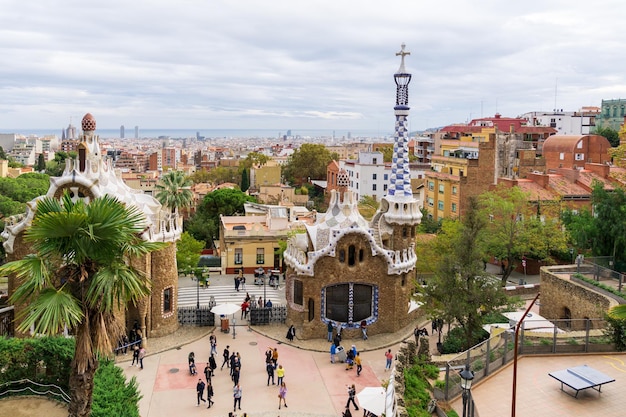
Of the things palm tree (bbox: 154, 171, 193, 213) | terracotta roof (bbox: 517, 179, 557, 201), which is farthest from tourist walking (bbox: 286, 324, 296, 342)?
terracotta roof (bbox: 517, 179, 557, 201)

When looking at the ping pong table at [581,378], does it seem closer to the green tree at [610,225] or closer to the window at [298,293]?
the window at [298,293]

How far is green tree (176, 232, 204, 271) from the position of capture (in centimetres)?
3938

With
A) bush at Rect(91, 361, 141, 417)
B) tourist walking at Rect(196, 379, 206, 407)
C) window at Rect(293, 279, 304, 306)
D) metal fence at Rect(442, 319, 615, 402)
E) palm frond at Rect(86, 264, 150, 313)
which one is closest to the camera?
palm frond at Rect(86, 264, 150, 313)

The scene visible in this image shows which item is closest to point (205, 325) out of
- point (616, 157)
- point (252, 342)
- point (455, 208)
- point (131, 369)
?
point (252, 342)

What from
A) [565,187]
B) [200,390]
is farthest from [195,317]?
[565,187]

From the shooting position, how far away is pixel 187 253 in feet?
133

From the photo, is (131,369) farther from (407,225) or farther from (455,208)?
(455,208)

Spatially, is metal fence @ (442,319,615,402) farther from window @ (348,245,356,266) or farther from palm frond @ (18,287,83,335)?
window @ (348,245,356,266)

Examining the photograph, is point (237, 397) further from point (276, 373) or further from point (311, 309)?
point (311, 309)

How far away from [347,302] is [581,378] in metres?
15.4

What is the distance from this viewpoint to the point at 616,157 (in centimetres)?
4044

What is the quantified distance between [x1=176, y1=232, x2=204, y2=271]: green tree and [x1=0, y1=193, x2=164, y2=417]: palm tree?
24284mm

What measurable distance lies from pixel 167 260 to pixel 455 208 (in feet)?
135

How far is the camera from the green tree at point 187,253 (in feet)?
129
